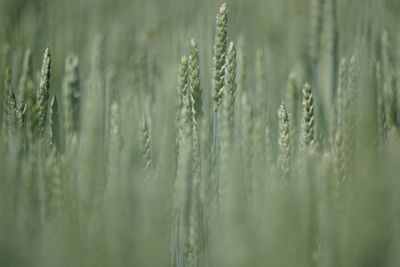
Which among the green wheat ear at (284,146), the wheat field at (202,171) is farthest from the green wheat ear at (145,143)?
the green wheat ear at (284,146)

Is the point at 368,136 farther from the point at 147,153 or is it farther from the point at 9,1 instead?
the point at 9,1

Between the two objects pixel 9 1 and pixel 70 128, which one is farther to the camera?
pixel 9 1

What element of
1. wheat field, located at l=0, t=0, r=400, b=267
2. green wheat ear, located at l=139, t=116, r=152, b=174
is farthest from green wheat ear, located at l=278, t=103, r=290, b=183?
green wheat ear, located at l=139, t=116, r=152, b=174

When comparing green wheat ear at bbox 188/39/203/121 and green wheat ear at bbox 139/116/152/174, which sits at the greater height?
green wheat ear at bbox 188/39/203/121

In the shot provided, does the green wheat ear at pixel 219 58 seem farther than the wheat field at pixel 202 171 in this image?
Yes

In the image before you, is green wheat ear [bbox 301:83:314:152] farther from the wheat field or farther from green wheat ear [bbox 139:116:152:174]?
green wheat ear [bbox 139:116:152:174]

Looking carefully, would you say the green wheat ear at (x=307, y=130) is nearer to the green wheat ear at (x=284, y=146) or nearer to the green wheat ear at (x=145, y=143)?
the green wheat ear at (x=284, y=146)

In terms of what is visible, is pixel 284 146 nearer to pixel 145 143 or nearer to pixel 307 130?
pixel 307 130

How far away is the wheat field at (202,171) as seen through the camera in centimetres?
38

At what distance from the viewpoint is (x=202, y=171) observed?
1.82ft

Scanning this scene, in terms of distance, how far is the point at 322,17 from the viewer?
2.86ft

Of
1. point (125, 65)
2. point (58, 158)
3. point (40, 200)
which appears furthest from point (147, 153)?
point (125, 65)

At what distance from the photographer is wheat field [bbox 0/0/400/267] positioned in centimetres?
38

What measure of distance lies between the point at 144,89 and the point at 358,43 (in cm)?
40
